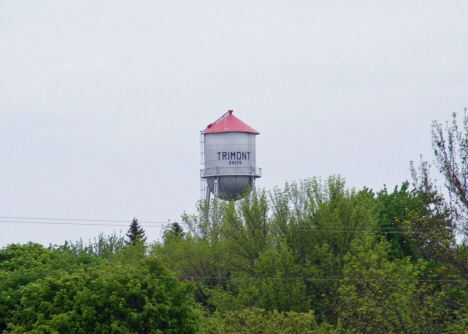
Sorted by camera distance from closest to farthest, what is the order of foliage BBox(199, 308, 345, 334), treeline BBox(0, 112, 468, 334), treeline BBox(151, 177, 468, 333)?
1. treeline BBox(0, 112, 468, 334)
2. foliage BBox(199, 308, 345, 334)
3. treeline BBox(151, 177, 468, 333)

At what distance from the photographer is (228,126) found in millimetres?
50375

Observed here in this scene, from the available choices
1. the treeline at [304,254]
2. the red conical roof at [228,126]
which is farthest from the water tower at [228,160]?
the treeline at [304,254]

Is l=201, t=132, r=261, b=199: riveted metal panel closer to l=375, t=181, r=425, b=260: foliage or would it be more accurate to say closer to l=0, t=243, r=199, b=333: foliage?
l=375, t=181, r=425, b=260: foliage

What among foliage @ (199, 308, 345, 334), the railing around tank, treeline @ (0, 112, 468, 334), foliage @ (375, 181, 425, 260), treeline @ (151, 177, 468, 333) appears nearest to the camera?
treeline @ (0, 112, 468, 334)

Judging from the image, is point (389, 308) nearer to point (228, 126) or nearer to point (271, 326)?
point (271, 326)

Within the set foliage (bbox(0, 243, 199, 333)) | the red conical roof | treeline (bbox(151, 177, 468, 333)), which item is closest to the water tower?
the red conical roof

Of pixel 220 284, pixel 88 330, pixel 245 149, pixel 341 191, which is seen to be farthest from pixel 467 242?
pixel 245 149

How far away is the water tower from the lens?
162 feet

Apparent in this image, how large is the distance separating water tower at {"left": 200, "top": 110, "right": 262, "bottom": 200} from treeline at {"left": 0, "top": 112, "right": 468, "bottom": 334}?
151cm

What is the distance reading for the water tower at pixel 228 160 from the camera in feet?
162

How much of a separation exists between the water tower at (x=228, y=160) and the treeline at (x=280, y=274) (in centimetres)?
151

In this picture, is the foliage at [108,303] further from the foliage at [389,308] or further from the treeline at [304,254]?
the foliage at [389,308]

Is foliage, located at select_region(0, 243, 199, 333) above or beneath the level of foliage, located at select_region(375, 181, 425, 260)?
beneath

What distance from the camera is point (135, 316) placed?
24.2m
